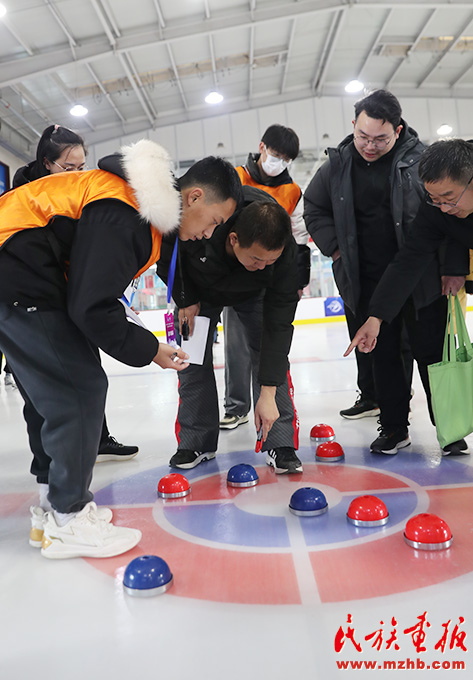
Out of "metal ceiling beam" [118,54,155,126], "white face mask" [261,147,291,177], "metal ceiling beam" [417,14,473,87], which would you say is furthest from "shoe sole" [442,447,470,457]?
"metal ceiling beam" [417,14,473,87]

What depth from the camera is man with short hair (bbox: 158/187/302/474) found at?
1823 millimetres

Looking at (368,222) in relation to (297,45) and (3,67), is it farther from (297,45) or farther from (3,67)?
(297,45)

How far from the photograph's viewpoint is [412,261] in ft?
7.34

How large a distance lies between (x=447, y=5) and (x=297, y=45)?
3.34 m

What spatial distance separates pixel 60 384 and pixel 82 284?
31cm

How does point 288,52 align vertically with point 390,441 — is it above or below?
above

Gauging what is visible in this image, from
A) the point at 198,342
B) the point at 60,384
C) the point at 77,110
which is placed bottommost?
the point at 60,384

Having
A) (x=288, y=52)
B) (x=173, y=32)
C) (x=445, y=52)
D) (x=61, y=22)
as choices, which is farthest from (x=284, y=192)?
(x=445, y=52)

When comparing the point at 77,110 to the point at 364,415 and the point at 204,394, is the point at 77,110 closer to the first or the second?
the point at 364,415

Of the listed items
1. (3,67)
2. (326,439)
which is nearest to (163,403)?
(326,439)

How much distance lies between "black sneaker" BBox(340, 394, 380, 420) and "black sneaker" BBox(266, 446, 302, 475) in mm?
987

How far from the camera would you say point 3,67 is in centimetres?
908

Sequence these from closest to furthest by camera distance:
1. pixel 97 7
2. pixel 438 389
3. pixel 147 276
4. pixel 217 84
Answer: pixel 438 389 → pixel 97 7 → pixel 147 276 → pixel 217 84

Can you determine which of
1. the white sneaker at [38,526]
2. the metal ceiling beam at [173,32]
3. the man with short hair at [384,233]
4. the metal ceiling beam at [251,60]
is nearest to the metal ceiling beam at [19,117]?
the metal ceiling beam at [173,32]
